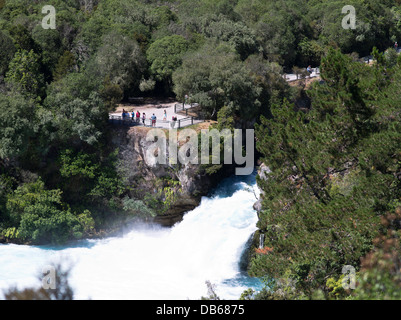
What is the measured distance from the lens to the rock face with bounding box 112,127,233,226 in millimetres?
37125

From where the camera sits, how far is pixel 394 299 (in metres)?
11.5

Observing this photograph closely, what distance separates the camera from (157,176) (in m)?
38.3

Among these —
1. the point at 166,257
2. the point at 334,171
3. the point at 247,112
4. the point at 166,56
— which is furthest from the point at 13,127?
the point at 334,171

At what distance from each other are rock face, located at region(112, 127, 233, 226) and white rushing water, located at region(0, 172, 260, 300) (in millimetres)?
739

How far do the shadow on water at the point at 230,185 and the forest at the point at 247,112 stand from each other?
3.97 meters

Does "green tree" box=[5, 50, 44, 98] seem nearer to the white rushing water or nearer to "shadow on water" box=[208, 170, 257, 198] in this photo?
the white rushing water

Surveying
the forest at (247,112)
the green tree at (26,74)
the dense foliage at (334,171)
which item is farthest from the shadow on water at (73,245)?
the dense foliage at (334,171)

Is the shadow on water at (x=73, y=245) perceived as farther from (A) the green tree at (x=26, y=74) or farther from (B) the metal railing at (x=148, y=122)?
(A) the green tree at (x=26, y=74)

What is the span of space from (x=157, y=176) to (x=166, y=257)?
719 cm

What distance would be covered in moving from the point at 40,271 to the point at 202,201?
12450mm

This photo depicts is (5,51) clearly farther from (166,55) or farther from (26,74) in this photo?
(166,55)

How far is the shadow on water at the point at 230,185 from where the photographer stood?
37375 mm
